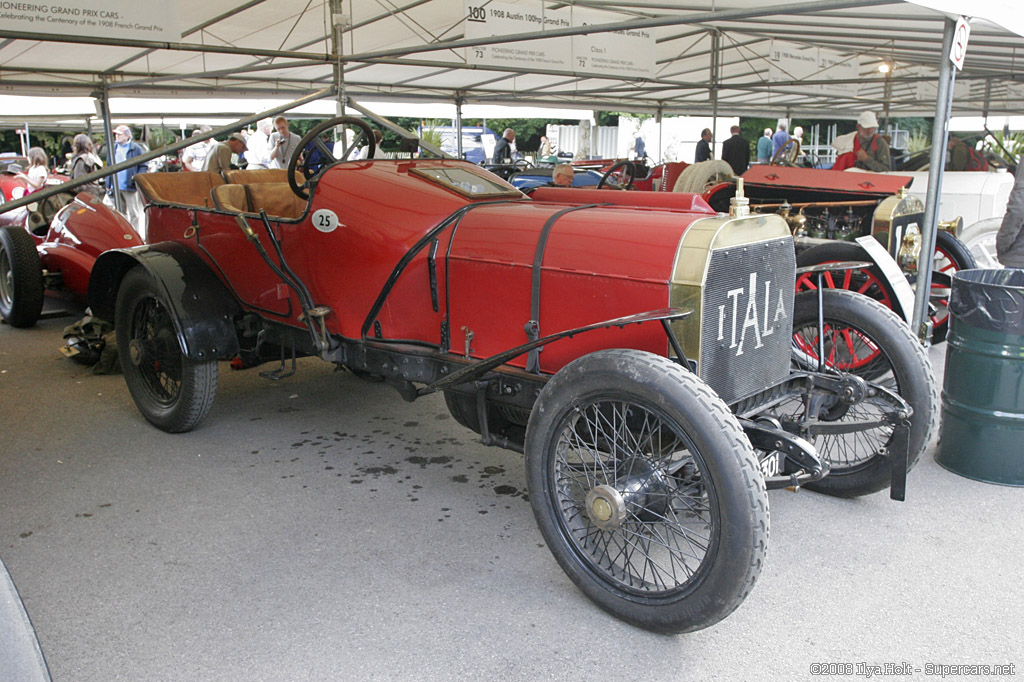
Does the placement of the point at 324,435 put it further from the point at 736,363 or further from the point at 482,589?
the point at 736,363

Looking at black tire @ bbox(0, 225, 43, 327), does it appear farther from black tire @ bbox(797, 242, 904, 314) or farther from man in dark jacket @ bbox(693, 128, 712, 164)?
man in dark jacket @ bbox(693, 128, 712, 164)

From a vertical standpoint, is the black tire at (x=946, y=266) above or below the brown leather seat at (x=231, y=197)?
below

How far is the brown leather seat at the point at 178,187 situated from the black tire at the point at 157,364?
636 mm

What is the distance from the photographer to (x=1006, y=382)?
11.4 feet

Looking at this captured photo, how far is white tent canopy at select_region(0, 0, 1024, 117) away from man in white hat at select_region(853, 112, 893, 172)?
0.92 metres

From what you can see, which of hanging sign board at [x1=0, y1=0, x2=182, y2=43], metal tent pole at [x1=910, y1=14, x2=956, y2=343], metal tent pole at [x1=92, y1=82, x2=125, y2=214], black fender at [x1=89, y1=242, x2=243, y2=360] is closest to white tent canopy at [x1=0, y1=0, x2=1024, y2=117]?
hanging sign board at [x1=0, y1=0, x2=182, y2=43]

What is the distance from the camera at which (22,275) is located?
254 inches

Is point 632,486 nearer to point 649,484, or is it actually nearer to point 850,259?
point 649,484

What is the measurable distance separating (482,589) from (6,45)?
8.23 meters

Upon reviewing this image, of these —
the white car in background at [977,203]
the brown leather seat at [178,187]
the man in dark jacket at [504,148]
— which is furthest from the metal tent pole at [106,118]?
the white car in background at [977,203]

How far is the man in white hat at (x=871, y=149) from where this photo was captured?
24.2 feet

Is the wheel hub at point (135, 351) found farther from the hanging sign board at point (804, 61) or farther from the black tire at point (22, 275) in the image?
the hanging sign board at point (804, 61)

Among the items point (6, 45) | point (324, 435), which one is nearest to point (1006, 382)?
point (324, 435)

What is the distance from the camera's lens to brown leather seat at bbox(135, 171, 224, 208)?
471cm
